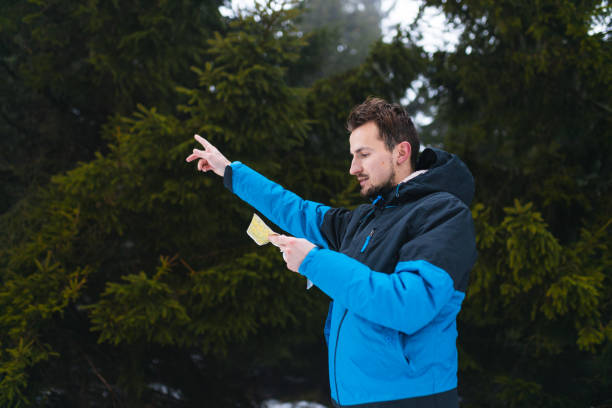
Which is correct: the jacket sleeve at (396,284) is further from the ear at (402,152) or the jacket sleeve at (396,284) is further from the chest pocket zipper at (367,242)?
the ear at (402,152)

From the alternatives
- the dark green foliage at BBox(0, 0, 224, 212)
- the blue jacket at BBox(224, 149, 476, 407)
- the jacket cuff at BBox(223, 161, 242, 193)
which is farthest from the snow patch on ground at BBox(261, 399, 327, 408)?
the blue jacket at BBox(224, 149, 476, 407)

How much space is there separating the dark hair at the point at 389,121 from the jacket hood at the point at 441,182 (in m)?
0.15

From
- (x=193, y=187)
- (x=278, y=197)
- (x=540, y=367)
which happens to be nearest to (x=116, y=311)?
(x=193, y=187)

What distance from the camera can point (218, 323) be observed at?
13.9ft

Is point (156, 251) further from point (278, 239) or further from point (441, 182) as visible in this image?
point (441, 182)

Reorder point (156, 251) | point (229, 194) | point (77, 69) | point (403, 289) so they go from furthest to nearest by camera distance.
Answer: point (77, 69)
point (156, 251)
point (229, 194)
point (403, 289)

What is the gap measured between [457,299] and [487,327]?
4.97 m

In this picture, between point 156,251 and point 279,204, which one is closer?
point 279,204

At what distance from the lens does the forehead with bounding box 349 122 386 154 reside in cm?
178

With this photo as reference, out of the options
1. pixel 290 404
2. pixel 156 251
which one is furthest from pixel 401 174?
pixel 290 404

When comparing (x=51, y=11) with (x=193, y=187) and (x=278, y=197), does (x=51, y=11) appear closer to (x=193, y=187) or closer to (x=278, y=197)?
(x=193, y=187)

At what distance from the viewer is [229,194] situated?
439cm

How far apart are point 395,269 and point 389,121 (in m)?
0.68

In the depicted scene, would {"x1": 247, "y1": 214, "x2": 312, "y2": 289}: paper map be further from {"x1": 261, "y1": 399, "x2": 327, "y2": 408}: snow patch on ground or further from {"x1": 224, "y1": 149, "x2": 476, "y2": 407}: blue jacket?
{"x1": 261, "y1": 399, "x2": 327, "y2": 408}: snow patch on ground
